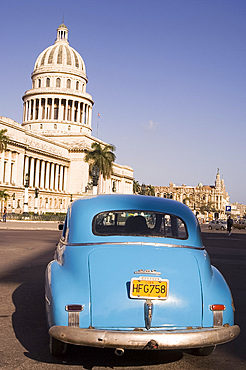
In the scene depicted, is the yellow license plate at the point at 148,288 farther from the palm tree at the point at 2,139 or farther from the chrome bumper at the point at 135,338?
the palm tree at the point at 2,139

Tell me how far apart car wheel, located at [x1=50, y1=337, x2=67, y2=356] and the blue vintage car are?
10mm

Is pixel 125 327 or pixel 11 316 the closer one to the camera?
pixel 125 327

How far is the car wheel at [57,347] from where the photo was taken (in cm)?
454

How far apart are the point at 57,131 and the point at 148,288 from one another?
92.7 metres

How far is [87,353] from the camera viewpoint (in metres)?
4.82

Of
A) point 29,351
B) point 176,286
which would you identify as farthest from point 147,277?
point 29,351

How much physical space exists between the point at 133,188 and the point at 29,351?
413 ft

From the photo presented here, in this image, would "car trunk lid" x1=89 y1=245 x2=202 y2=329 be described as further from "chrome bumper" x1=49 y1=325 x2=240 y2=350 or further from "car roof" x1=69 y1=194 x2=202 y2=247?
"car roof" x1=69 y1=194 x2=202 y2=247

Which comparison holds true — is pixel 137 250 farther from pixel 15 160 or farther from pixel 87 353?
pixel 15 160

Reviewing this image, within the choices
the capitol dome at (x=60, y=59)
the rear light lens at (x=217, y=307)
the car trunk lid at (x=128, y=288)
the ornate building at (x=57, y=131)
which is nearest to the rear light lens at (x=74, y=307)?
the car trunk lid at (x=128, y=288)

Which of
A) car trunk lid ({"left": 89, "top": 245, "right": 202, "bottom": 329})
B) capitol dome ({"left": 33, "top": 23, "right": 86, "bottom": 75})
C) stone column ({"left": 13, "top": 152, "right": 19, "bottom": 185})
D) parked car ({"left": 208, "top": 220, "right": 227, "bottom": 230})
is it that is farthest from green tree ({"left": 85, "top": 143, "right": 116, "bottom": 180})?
car trunk lid ({"left": 89, "top": 245, "right": 202, "bottom": 329})

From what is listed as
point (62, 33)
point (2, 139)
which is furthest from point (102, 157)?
point (62, 33)

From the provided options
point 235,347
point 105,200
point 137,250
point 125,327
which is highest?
point 105,200

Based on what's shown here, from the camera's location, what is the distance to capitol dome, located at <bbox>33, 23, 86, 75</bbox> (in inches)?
3935
